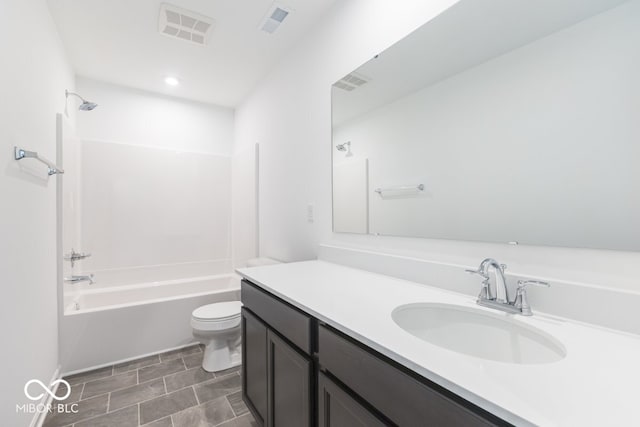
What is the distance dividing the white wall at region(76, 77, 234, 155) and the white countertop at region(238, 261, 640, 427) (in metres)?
3.02

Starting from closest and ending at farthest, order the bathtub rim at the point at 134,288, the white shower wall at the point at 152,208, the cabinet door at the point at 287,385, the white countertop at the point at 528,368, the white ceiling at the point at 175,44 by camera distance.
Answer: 1. the white countertop at the point at 528,368
2. the cabinet door at the point at 287,385
3. the white ceiling at the point at 175,44
4. the bathtub rim at the point at 134,288
5. the white shower wall at the point at 152,208

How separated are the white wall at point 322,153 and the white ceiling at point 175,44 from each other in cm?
18

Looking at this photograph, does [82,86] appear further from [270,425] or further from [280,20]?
[270,425]

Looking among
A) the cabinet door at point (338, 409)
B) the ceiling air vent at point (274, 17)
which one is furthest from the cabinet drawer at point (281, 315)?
the ceiling air vent at point (274, 17)

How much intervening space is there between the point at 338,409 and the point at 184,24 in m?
2.55

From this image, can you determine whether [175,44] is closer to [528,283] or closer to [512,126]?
[512,126]

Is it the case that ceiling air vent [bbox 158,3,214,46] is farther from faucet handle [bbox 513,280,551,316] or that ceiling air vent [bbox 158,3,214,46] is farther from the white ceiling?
faucet handle [bbox 513,280,551,316]

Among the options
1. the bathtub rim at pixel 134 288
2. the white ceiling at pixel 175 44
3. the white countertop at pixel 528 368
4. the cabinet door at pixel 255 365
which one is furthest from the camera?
the bathtub rim at pixel 134 288

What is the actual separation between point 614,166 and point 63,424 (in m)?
2.81

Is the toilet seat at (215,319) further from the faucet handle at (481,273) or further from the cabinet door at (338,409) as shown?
the faucet handle at (481,273)

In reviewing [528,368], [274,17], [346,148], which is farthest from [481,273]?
[274,17]

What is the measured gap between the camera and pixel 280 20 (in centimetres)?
198

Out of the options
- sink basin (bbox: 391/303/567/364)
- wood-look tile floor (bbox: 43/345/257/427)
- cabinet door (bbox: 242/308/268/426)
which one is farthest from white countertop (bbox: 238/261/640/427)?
wood-look tile floor (bbox: 43/345/257/427)

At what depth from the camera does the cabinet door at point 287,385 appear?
1030 mm
